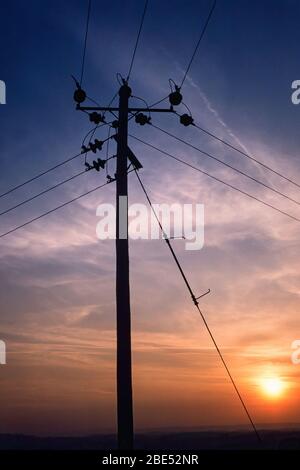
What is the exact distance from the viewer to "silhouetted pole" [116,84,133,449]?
10172mm

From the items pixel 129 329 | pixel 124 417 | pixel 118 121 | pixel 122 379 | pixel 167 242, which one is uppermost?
pixel 118 121

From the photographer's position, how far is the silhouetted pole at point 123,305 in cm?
1017

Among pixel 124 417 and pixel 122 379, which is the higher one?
pixel 122 379

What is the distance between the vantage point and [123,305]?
10750 millimetres

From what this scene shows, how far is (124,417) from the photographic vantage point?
1017 centimetres

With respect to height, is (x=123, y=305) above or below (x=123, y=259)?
below
